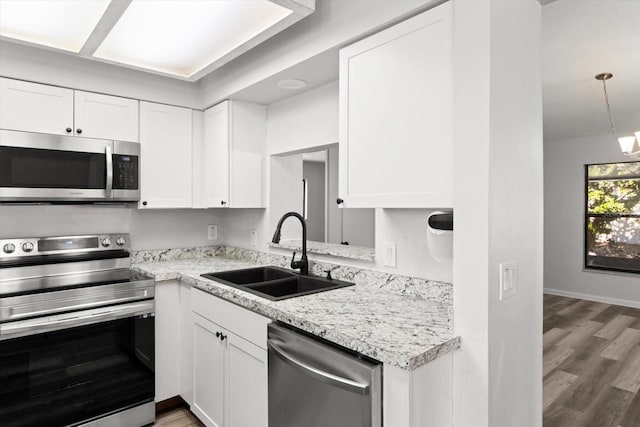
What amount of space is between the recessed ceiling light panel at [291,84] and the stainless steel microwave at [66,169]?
3.47 ft

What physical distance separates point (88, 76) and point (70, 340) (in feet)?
5.28

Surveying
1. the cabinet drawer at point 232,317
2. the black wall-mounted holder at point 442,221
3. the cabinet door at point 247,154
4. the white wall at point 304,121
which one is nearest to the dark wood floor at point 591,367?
the black wall-mounted holder at point 442,221

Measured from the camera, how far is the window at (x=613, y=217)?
5375 millimetres

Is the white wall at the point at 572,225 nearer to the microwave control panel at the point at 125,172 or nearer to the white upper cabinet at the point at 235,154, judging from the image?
the white upper cabinet at the point at 235,154

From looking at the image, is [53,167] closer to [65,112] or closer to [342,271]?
[65,112]

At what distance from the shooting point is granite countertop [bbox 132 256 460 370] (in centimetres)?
116

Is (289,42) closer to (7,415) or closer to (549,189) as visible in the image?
(7,415)

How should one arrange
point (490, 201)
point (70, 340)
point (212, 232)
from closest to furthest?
1. point (490, 201)
2. point (70, 340)
3. point (212, 232)

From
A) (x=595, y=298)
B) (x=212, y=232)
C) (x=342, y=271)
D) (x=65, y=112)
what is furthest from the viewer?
(x=595, y=298)

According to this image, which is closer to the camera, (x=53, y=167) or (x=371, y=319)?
(x=371, y=319)

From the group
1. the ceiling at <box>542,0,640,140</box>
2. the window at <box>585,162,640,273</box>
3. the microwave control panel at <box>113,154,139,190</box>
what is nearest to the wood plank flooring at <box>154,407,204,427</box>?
the microwave control panel at <box>113,154,139,190</box>

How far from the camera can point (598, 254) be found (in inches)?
223

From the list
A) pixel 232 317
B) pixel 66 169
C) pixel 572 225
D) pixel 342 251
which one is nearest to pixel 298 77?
pixel 342 251

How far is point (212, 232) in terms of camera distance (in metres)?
3.25
